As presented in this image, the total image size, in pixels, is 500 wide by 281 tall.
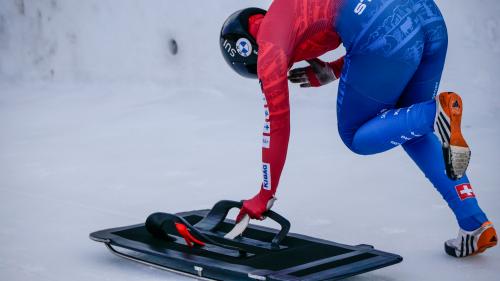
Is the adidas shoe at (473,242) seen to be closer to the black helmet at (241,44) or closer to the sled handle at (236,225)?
the sled handle at (236,225)

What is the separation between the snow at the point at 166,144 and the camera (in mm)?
3371

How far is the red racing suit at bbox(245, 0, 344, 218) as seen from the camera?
2.85 meters

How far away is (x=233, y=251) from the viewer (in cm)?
288

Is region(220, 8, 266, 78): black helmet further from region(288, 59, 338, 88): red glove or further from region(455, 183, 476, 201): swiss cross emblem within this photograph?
region(455, 183, 476, 201): swiss cross emblem

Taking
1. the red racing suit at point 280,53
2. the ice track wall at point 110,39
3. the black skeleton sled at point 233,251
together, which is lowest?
the black skeleton sled at point 233,251

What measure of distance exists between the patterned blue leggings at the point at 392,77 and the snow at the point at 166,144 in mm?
415

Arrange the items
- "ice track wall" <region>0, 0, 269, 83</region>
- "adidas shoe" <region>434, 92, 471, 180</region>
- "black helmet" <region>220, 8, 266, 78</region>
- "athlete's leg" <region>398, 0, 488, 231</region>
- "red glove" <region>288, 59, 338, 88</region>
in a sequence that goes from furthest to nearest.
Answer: "ice track wall" <region>0, 0, 269, 83</region> → "red glove" <region>288, 59, 338, 88</region> → "black helmet" <region>220, 8, 266, 78</region> → "athlete's leg" <region>398, 0, 488, 231</region> → "adidas shoe" <region>434, 92, 471, 180</region>

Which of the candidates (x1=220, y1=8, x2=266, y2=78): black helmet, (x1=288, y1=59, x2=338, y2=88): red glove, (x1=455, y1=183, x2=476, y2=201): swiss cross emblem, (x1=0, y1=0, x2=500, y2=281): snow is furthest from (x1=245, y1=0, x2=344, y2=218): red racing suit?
(x1=455, y1=183, x2=476, y2=201): swiss cross emblem

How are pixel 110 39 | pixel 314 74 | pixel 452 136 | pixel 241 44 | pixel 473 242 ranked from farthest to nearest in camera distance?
1. pixel 110 39
2. pixel 314 74
3. pixel 241 44
4. pixel 473 242
5. pixel 452 136

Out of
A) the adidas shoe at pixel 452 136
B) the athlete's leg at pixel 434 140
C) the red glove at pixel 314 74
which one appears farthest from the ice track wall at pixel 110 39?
the adidas shoe at pixel 452 136

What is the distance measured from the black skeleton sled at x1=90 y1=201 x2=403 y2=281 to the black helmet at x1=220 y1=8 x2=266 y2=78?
0.55m

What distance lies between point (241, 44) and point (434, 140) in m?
0.82

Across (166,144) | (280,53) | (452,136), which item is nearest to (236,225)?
(280,53)

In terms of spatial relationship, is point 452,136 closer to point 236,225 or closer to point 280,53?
point 280,53
